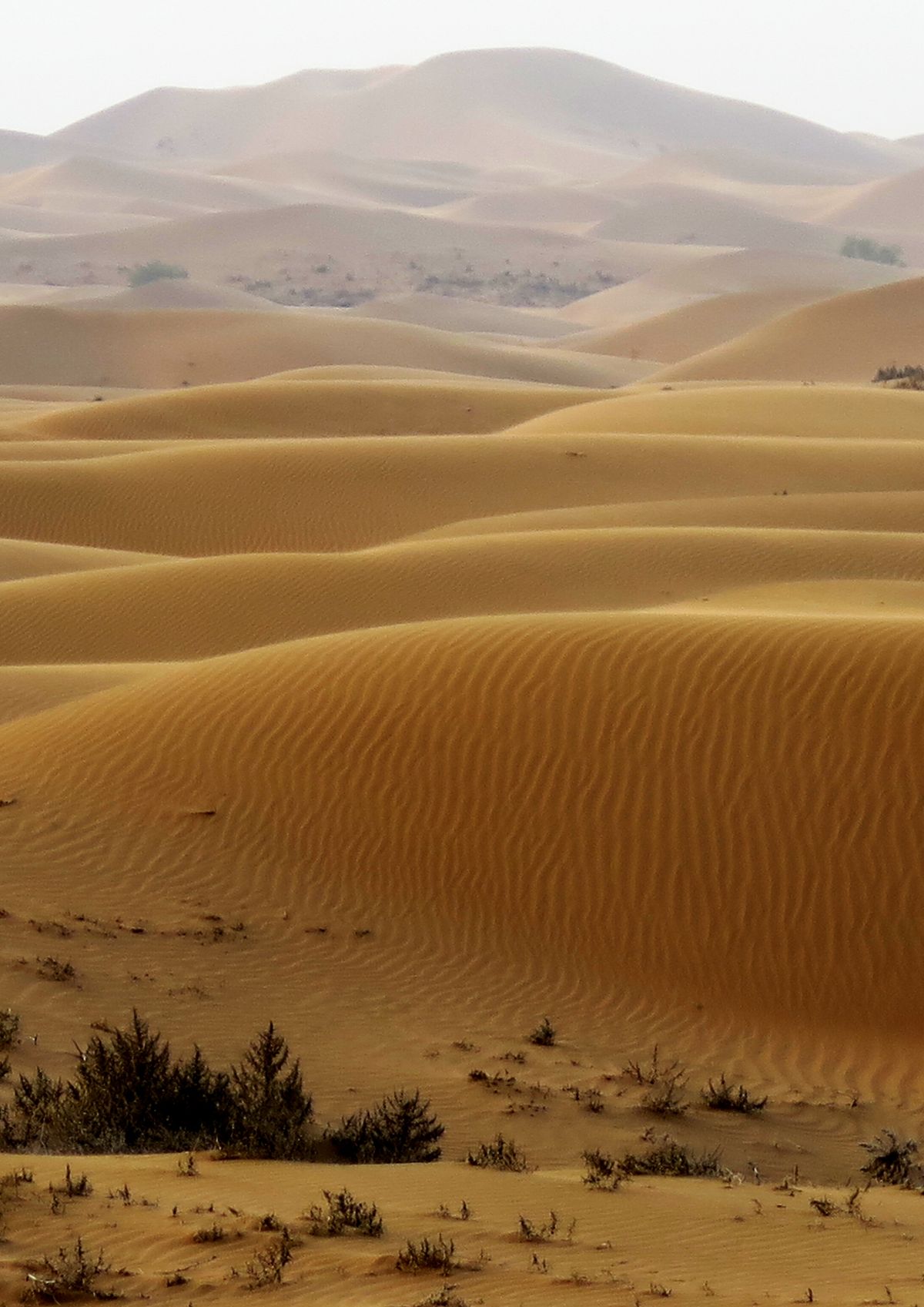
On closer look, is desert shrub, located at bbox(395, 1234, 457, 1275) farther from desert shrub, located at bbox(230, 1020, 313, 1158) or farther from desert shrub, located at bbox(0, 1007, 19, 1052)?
desert shrub, located at bbox(0, 1007, 19, 1052)

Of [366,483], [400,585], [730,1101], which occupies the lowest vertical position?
[730,1101]

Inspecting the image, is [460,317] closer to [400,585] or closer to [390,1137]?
[400,585]

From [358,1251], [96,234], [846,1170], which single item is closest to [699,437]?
[846,1170]

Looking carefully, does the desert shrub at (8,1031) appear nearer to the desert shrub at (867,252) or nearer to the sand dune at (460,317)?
the sand dune at (460,317)

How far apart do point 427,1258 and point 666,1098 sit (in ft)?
10.2

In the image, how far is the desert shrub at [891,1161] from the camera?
7055 millimetres

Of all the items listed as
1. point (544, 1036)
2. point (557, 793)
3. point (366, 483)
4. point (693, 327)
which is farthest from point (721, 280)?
point (544, 1036)

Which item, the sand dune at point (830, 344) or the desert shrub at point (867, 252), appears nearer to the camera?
the sand dune at point (830, 344)

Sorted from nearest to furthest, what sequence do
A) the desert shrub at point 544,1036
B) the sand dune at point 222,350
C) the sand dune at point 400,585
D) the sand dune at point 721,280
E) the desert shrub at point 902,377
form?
the desert shrub at point 544,1036
the sand dune at point 400,585
the desert shrub at point 902,377
the sand dune at point 222,350
the sand dune at point 721,280

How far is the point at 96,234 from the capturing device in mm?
100125

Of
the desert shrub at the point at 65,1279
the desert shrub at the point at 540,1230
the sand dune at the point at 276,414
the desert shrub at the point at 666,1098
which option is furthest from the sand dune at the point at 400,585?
the sand dune at the point at 276,414

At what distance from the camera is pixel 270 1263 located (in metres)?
4.98

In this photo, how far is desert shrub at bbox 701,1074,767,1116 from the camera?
8.01 meters

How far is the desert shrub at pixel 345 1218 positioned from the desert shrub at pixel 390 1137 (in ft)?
4.02
